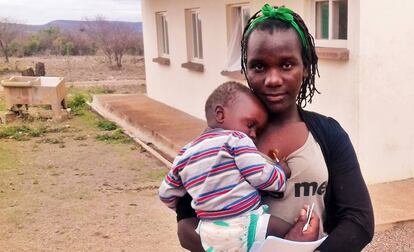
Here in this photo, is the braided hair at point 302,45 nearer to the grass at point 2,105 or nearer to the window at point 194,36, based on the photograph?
the window at point 194,36

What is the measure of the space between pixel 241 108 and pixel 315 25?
460cm

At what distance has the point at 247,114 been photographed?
139cm

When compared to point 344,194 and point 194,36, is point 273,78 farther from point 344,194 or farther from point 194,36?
point 194,36

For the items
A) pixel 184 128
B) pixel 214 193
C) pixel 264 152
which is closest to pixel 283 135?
pixel 264 152

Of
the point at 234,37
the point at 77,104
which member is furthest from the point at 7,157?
the point at 77,104

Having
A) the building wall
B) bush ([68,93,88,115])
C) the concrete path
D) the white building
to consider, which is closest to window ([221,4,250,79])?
the concrete path

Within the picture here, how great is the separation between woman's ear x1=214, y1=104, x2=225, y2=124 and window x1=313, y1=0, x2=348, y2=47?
412cm

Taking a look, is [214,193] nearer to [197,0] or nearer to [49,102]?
[197,0]

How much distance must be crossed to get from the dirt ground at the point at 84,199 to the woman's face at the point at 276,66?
119 inches

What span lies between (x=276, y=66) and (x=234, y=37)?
6.49 metres

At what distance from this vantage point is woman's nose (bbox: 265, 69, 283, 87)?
4.38 feet

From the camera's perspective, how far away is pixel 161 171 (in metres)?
6.91

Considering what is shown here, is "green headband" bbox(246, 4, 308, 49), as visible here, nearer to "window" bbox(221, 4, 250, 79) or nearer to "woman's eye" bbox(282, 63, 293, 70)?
"woman's eye" bbox(282, 63, 293, 70)

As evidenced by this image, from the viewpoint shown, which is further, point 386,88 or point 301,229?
point 386,88
